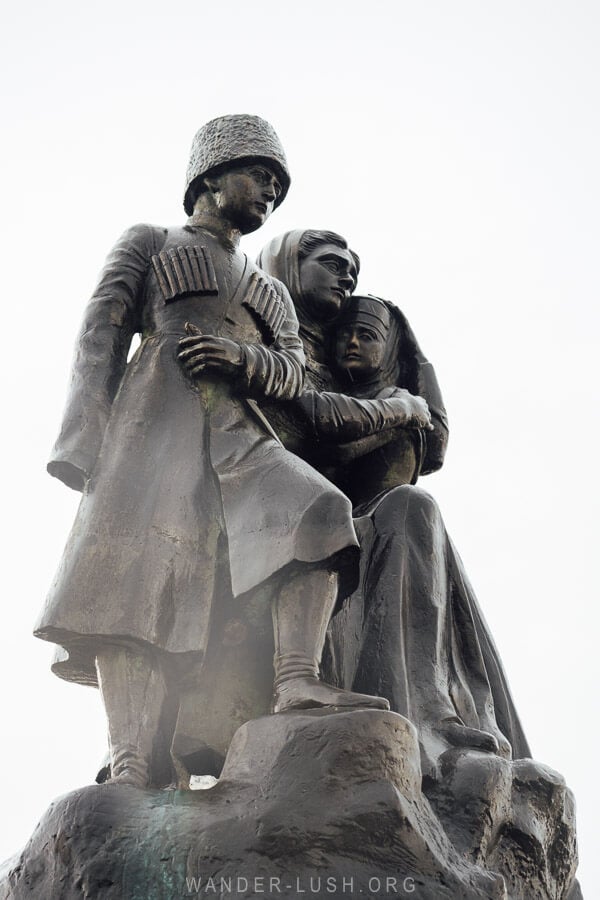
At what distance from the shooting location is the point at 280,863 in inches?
166

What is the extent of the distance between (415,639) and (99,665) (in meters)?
1.40

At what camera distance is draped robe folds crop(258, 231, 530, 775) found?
5359 mm

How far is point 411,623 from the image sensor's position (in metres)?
5.59

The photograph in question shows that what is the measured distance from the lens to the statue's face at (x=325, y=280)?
6.76 meters

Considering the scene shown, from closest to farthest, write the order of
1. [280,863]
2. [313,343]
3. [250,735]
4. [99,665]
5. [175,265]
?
[280,863] → [250,735] → [99,665] → [175,265] → [313,343]

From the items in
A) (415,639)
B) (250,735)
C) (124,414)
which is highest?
(124,414)

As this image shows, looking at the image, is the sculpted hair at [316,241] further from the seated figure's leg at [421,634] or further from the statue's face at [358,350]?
the seated figure's leg at [421,634]

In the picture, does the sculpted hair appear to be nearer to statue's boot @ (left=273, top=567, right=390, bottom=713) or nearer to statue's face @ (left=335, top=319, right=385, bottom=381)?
statue's face @ (left=335, top=319, right=385, bottom=381)

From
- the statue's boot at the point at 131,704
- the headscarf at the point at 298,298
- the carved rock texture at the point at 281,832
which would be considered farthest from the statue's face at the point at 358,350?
the carved rock texture at the point at 281,832

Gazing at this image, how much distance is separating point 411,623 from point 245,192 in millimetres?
2173

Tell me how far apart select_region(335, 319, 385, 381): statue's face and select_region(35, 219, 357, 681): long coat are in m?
0.67

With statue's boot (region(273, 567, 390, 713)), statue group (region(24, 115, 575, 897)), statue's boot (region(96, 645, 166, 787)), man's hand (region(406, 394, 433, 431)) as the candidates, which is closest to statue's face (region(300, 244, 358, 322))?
statue group (region(24, 115, 575, 897))

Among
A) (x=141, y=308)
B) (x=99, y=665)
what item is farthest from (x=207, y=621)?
(x=141, y=308)

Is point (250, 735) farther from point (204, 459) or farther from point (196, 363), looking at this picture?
point (196, 363)
